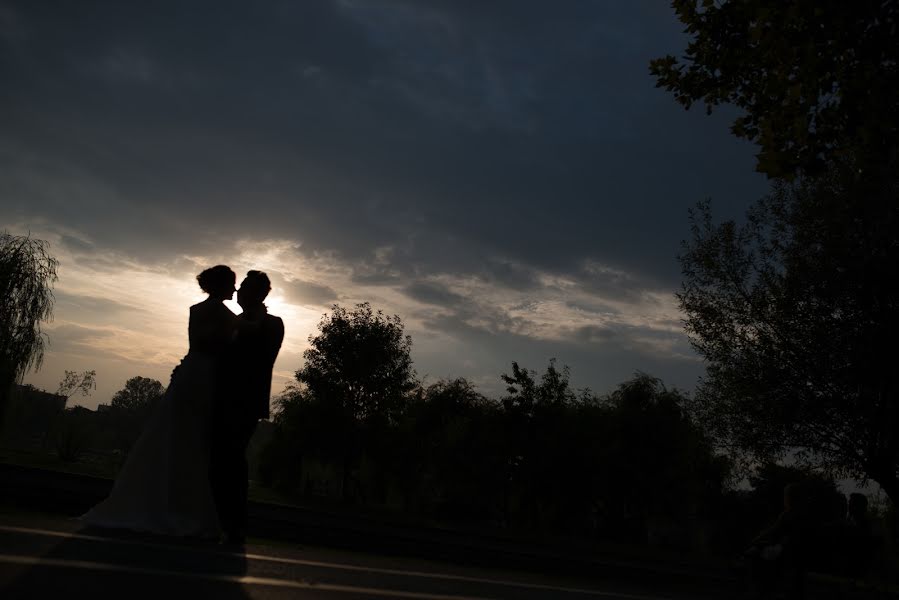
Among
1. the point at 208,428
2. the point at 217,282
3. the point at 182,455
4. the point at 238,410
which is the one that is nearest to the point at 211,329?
the point at 217,282

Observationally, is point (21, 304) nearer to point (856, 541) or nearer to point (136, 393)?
point (856, 541)

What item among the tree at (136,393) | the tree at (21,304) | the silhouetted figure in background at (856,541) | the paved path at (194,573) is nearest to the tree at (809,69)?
the silhouetted figure in background at (856,541)

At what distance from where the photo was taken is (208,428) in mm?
6156

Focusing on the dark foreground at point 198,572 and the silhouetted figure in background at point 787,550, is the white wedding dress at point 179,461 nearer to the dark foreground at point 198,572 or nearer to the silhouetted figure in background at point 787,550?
the dark foreground at point 198,572

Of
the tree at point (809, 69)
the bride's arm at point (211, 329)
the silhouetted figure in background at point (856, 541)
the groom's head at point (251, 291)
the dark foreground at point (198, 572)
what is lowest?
the dark foreground at point (198, 572)

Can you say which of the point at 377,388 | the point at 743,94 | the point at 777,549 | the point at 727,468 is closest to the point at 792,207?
the point at 727,468

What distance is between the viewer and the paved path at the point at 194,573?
12.2ft

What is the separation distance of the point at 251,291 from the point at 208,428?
1309 mm

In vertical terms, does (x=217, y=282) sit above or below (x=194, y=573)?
above

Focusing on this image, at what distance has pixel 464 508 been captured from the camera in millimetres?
42062

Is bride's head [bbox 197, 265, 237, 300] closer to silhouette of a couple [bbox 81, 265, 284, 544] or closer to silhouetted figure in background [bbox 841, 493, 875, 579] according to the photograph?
silhouette of a couple [bbox 81, 265, 284, 544]

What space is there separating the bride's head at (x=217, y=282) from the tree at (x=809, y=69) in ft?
23.6

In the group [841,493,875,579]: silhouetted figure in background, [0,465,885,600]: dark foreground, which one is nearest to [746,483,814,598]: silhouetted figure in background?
[0,465,885,600]: dark foreground

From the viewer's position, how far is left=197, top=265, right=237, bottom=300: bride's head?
6.40m
